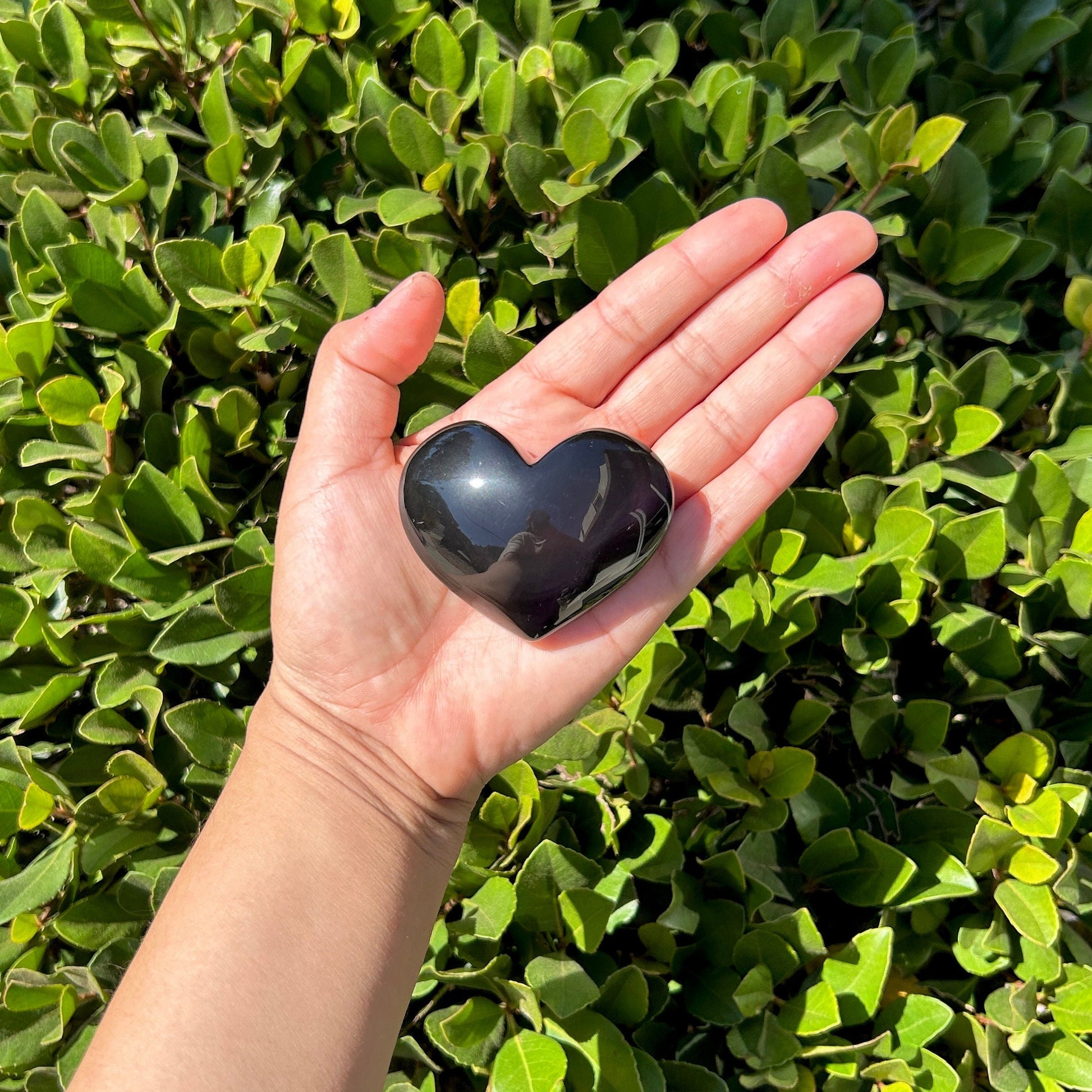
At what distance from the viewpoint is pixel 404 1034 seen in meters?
1.61

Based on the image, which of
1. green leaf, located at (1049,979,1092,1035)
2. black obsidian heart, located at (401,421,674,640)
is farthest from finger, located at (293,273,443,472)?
green leaf, located at (1049,979,1092,1035)

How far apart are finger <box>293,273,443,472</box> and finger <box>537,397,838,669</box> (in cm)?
47

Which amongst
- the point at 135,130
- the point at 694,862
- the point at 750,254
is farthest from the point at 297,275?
the point at 694,862

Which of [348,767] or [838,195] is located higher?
[838,195]

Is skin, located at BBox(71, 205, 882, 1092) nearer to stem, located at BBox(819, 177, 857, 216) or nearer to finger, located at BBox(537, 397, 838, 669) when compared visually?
finger, located at BBox(537, 397, 838, 669)

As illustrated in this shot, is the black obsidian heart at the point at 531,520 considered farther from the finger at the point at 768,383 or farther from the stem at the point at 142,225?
the stem at the point at 142,225

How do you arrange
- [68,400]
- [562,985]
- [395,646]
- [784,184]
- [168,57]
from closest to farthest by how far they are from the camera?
[562,985] → [395,646] → [68,400] → [784,184] → [168,57]

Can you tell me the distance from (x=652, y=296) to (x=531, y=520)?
0.50m

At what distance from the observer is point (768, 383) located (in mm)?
1696

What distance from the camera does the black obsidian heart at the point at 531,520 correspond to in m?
1.50

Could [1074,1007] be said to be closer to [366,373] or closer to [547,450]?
[547,450]

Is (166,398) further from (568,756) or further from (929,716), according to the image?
(929,716)

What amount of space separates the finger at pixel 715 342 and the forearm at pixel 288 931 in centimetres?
79

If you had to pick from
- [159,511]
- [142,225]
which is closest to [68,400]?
[159,511]
